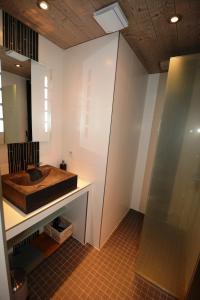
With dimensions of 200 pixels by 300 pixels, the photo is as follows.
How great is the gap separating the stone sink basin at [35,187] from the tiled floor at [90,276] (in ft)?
2.86

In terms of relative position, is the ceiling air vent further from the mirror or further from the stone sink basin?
the stone sink basin

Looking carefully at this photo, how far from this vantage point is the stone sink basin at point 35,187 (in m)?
1.11

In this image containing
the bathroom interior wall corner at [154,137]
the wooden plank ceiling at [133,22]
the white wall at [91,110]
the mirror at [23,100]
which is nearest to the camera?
the wooden plank ceiling at [133,22]

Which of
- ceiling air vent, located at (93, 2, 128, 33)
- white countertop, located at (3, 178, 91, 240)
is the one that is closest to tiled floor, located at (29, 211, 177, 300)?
white countertop, located at (3, 178, 91, 240)

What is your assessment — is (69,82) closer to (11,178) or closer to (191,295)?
(11,178)

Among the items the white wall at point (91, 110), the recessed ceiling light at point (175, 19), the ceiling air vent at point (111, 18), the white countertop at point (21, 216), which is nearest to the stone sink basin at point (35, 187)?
the white countertop at point (21, 216)

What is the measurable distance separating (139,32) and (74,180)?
1.54 metres

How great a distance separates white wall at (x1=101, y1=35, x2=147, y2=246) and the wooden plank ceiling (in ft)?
0.66

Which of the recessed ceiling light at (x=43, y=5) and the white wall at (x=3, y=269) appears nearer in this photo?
the white wall at (x=3, y=269)

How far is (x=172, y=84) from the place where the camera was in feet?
4.18

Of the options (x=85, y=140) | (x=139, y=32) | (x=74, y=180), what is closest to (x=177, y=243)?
(x=74, y=180)

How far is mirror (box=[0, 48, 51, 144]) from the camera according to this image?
1279 mm

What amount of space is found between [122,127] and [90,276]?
165 cm

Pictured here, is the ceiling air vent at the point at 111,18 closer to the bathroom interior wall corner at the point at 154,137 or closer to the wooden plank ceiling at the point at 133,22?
the wooden plank ceiling at the point at 133,22
